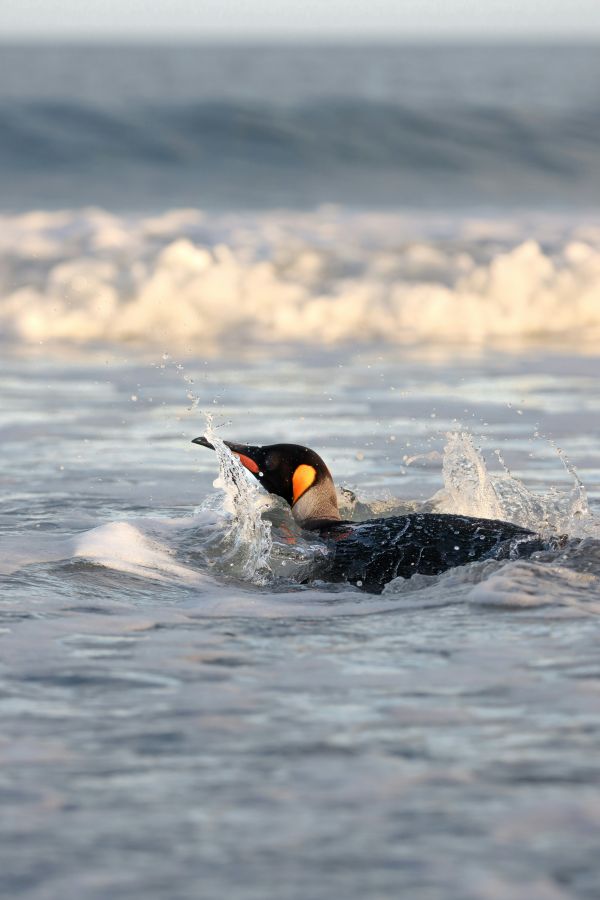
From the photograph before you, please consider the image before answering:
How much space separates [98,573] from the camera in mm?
4715

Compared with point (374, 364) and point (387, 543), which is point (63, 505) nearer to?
point (387, 543)

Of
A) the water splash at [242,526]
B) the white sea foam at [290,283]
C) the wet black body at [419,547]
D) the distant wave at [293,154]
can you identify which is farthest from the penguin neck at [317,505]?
the distant wave at [293,154]

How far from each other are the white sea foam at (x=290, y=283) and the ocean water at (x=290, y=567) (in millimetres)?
38

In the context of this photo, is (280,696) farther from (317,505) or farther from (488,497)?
(488,497)

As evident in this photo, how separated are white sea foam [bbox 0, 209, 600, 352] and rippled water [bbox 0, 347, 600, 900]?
4128mm

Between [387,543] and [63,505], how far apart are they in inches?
68.1

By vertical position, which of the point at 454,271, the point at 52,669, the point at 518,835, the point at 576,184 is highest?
the point at 576,184

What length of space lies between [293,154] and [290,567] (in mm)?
16906

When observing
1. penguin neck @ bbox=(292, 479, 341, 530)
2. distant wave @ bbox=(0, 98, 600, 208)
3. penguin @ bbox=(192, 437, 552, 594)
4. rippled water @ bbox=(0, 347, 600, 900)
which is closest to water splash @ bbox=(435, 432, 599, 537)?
rippled water @ bbox=(0, 347, 600, 900)

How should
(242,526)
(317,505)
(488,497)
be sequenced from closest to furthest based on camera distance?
(242,526), (317,505), (488,497)

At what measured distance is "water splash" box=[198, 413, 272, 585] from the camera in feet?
16.5

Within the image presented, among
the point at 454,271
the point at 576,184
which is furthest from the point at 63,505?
the point at 576,184

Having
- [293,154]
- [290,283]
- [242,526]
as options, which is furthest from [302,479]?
[293,154]

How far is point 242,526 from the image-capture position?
5.34 meters
